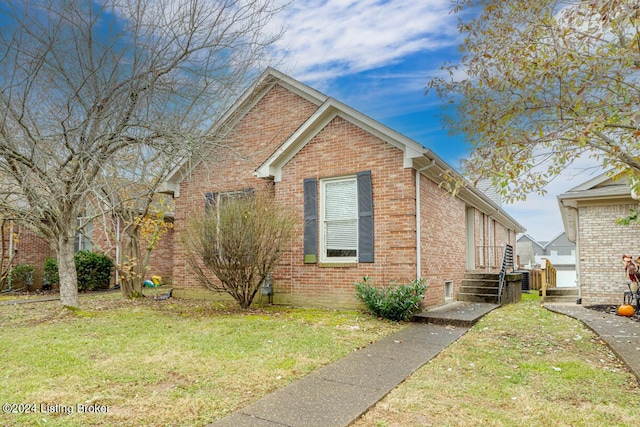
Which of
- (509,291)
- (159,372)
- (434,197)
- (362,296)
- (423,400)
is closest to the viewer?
(423,400)

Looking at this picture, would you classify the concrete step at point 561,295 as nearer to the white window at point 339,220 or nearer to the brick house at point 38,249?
the white window at point 339,220

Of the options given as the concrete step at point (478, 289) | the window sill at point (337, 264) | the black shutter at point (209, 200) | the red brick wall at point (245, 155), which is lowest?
the concrete step at point (478, 289)

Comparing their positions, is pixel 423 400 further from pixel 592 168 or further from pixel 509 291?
pixel 509 291

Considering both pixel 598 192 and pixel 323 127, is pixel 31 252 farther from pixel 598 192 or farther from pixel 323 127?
pixel 598 192

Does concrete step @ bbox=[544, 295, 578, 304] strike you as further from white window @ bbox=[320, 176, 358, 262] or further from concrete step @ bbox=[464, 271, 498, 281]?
white window @ bbox=[320, 176, 358, 262]

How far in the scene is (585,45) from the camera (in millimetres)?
6070

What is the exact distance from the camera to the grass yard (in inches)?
142

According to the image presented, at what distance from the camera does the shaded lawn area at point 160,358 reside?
12.2 feet

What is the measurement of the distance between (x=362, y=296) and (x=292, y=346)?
2.94 m

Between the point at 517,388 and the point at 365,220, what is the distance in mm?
5242

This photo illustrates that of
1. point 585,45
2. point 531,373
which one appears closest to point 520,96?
point 585,45

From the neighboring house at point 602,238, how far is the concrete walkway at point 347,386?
6.38 metres

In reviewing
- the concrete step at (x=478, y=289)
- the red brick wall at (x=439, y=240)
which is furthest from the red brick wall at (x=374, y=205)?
the concrete step at (x=478, y=289)

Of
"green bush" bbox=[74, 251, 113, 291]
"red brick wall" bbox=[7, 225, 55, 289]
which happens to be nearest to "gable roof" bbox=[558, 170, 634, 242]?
"green bush" bbox=[74, 251, 113, 291]
